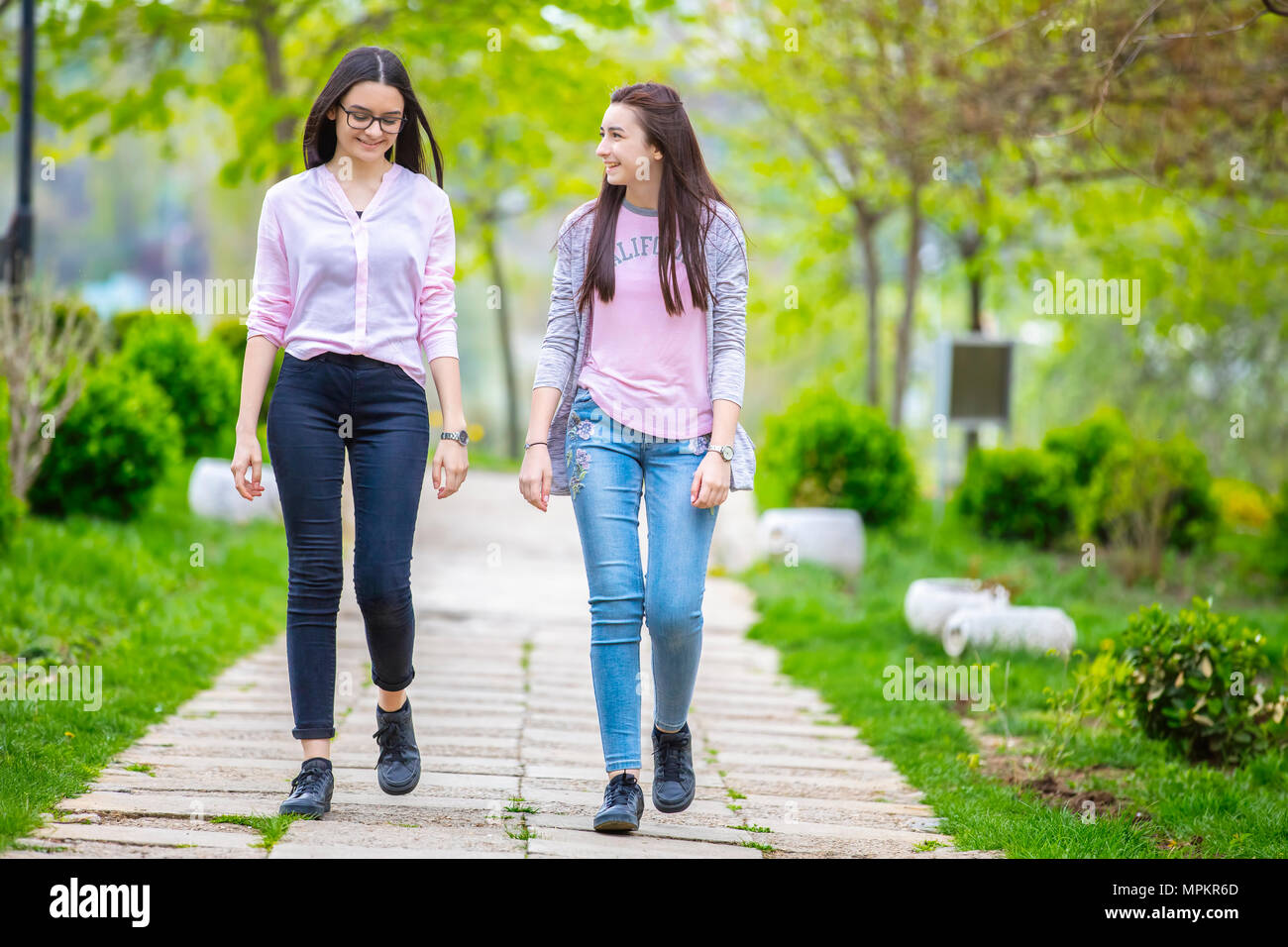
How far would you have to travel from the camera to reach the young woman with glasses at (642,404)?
3385 millimetres

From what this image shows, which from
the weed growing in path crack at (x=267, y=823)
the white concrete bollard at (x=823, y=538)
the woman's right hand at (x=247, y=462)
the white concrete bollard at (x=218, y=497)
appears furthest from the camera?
the white concrete bollard at (x=823, y=538)

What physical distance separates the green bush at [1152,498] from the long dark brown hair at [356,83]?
715cm

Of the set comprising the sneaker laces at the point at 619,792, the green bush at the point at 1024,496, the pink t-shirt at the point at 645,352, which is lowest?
the sneaker laces at the point at 619,792

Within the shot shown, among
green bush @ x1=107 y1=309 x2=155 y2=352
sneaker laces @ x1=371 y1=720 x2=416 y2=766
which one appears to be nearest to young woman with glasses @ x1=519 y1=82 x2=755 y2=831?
sneaker laces @ x1=371 y1=720 x2=416 y2=766

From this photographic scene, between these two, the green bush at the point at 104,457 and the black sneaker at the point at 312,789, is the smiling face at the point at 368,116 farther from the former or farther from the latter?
the green bush at the point at 104,457

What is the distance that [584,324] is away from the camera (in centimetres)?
353

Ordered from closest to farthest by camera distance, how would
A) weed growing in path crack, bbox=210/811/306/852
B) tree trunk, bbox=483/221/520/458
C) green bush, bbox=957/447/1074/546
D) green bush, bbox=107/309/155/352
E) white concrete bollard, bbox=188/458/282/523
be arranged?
weed growing in path crack, bbox=210/811/306/852 < white concrete bollard, bbox=188/458/282/523 < green bush, bbox=957/447/1074/546 < green bush, bbox=107/309/155/352 < tree trunk, bbox=483/221/520/458

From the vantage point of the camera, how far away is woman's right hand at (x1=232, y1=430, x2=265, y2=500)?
3.22m

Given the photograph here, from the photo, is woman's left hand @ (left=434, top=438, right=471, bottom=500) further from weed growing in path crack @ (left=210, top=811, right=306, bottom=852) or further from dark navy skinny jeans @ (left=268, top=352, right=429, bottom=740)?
weed growing in path crack @ (left=210, top=811, right=306, bottom=852)

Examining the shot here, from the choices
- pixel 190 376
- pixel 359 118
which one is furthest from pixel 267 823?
pixel 190 376

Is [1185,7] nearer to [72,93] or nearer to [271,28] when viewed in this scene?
[271,28]

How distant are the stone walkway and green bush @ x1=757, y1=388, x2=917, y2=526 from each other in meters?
3.40

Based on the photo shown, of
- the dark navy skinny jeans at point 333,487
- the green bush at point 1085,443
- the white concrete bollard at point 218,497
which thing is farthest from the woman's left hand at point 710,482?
the green bush at point 1085,443
